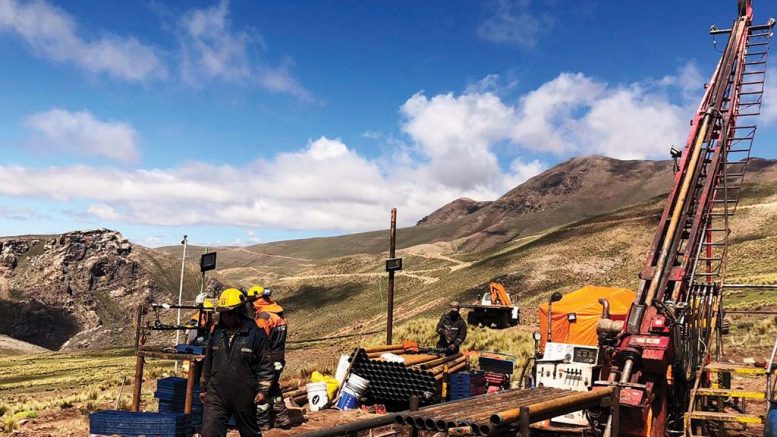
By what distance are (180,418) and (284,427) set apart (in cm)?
244

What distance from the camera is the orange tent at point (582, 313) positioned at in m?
19.2

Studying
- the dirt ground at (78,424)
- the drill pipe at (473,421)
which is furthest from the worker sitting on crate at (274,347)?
the drill pipe at (473,421)

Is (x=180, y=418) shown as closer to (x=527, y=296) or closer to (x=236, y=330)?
(x=236, y=330)

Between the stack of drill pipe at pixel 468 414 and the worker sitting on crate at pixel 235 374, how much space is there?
2549mm

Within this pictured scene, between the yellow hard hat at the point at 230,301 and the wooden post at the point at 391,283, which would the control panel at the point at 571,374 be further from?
the wooden post at the point at 391,283

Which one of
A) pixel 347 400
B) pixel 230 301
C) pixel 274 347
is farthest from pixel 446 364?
pixel 230 301

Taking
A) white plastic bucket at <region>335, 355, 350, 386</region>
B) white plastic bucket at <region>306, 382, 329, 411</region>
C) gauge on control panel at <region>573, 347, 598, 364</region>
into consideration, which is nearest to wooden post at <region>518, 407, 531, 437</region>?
gauge on control panel at <region>573, 347, 598, 364</region>

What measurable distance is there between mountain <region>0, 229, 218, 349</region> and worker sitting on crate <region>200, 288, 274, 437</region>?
88037 mm

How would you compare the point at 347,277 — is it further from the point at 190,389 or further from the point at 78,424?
the point at 190,389

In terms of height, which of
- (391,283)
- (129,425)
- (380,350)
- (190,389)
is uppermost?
(391,283)

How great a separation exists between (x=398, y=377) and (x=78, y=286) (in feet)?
360

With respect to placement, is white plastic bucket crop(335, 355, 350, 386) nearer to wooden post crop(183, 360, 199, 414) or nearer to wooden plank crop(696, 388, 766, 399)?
wooden post crop(183, 360, 199, 414)

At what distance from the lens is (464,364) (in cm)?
1534

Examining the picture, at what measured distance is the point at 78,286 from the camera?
350 ft
